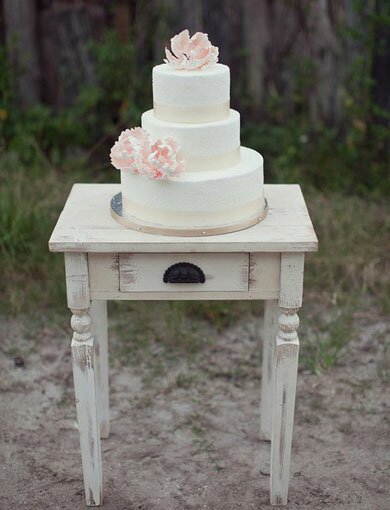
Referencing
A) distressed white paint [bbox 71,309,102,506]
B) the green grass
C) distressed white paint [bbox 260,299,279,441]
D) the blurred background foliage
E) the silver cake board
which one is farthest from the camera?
the blurred background foliage

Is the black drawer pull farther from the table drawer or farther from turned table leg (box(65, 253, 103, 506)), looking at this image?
turned table leg (box(65, 253, 103, 506))

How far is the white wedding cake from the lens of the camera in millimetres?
2268

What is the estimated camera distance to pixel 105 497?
2754 millimetres

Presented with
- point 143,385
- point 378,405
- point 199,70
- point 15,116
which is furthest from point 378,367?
point 15,116

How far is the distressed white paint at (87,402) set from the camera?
8.00 feet

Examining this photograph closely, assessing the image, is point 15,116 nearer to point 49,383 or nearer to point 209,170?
point 49,383

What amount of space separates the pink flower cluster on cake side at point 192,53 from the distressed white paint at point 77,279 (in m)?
0.62

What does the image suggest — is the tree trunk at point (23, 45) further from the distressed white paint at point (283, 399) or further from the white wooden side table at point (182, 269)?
the distressed white paint at point (283, 399)

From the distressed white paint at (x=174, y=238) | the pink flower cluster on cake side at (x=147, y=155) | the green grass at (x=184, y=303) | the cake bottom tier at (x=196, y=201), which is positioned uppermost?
the pink flower cluster on cake side at (x=147, y=155)

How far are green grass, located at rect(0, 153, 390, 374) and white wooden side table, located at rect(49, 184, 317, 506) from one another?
102 cm

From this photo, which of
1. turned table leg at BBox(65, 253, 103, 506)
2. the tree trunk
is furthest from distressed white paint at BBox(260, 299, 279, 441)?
the tree trunk

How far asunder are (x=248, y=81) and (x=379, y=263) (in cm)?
140

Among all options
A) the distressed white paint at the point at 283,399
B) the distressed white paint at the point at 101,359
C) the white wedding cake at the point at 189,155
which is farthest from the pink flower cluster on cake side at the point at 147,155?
the distressed white paint at the point at 101,359

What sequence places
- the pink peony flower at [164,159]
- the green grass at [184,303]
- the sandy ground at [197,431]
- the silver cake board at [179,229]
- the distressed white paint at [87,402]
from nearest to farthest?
1. the pink peony flower at [164,159]
2. the silver cake board at [179,229]
3. the distressed white paint at [87,402]
4. the sandy ground at [197,431]
5. the green grass at [184,303]
